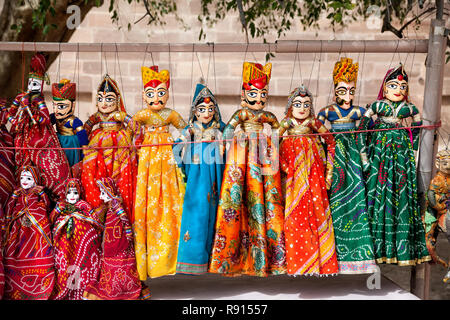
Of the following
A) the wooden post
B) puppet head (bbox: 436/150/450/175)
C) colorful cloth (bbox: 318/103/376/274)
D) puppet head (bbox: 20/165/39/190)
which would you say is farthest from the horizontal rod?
puppet head (bbox: 20/165/39/190)

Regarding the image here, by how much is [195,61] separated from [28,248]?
3.57 meters

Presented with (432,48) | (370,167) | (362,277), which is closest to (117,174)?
(370,167)

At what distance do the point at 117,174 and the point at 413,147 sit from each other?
197 centimetres

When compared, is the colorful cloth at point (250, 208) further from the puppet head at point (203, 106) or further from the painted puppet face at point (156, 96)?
the painted puppet face at point (156, 96)

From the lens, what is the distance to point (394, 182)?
134 inches

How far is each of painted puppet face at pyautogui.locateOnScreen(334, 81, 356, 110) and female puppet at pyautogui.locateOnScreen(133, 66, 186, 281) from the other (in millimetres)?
1055

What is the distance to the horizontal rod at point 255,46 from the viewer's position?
3473mm

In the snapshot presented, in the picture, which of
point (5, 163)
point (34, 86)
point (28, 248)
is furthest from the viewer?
point (34, 86)

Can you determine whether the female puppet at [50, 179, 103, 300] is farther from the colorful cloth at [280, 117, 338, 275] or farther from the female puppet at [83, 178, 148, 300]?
the colorful cloth at [280, 117, 338, 275]

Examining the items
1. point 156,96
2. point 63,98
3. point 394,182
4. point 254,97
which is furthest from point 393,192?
point 63,98

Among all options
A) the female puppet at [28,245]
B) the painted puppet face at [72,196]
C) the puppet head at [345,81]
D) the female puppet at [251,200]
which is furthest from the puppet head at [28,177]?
the puppet head at [345,81]

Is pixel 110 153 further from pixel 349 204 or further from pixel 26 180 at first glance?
pixel 349 204

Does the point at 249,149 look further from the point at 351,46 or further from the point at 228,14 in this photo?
the point at 228,14

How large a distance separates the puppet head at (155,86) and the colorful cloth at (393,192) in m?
1.33
